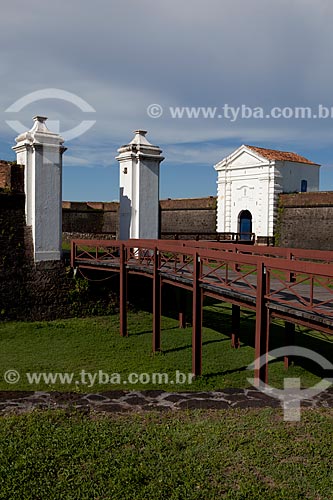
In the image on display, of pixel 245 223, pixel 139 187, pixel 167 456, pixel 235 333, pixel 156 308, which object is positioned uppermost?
pixel 139 187

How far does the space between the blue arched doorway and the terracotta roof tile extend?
10.6ft

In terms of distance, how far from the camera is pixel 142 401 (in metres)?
8.75

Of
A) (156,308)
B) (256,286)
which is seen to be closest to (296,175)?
(156,308)

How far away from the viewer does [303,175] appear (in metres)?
26.0

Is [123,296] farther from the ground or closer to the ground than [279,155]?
closer to the ground

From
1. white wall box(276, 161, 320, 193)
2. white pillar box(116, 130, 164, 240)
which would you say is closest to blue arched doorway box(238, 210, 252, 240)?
white wall box(276, 161, 320, 193)

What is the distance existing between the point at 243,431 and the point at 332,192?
17.3m

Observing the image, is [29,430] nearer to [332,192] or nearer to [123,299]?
[123,299]

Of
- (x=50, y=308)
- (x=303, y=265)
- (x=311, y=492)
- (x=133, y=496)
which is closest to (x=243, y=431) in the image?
(x=311, y=492)

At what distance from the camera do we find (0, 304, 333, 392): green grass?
9852 millimetres

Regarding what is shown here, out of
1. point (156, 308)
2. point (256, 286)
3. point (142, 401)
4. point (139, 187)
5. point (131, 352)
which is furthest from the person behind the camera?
point (139, 187)

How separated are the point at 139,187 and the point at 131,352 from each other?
6911mm

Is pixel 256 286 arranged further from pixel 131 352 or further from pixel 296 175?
pixel 296 175

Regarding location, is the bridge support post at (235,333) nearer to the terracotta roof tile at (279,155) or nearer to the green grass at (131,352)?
the green grass at (131,352)
